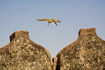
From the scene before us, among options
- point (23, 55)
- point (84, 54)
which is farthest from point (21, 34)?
point (84, 54)

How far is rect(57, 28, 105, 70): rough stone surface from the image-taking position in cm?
1488

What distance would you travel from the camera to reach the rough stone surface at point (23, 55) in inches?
563

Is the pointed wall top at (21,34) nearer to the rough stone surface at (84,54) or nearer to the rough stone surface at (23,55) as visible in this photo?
the rough stone surface at (23,55)

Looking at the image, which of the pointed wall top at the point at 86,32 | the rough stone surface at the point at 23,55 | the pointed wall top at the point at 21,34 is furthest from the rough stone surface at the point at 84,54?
the pointed wall top at the point at 21,34

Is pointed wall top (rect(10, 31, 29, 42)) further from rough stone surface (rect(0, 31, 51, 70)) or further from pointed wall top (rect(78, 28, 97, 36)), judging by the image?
pointed wall top (rect(78, 28, 97, 36))

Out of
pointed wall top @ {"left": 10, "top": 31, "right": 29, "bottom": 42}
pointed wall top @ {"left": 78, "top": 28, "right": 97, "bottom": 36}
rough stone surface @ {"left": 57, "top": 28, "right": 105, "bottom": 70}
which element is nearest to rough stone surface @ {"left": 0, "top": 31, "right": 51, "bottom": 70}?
pointed wall top @ {"left": 10, "top": 31, "right": 29, "bottom": 42}

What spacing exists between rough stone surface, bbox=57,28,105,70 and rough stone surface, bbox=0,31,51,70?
0.92 m

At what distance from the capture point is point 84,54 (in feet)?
49.5

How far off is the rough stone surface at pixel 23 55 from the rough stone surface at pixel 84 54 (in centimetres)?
92

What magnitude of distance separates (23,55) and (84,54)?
11.0ft

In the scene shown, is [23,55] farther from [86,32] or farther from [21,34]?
[86,32]

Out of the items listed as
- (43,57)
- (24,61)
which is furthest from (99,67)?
(24,61)

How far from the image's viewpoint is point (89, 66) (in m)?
14.9

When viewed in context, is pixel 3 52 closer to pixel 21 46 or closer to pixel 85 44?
pixel 21 46
